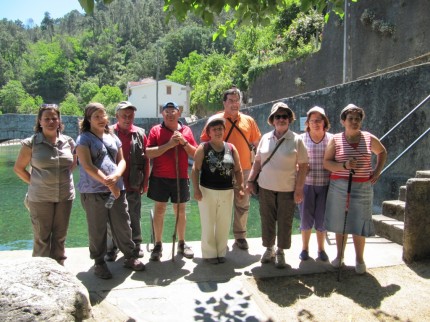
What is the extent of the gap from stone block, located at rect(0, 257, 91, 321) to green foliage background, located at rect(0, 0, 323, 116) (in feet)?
64.4

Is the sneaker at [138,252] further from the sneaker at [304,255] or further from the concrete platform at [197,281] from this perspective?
the sneaker at [304,255]

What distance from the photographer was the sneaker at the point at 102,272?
11.9ft

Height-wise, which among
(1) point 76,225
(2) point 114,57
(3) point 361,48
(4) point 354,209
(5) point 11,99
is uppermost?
(2) point 114,57

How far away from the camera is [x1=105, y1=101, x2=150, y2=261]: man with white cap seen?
159 inches

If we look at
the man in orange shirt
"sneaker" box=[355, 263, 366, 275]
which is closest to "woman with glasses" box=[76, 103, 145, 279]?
Answer: the man in orange shirt

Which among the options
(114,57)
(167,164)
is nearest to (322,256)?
(167,164)

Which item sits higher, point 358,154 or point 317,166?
point 358,154

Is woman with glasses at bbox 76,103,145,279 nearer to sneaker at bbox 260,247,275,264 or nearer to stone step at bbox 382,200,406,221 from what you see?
sneaker at bbox 260,247,275,264

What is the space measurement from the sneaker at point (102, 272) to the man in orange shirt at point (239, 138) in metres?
1.47

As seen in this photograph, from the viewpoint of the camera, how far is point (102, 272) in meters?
3.64

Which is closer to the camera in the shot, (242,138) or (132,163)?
(132,163)

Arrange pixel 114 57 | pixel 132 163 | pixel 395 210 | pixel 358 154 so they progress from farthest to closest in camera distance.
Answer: pixel 114 57 < pixel 395 210 < pixel 132 163 < pixel 358 154

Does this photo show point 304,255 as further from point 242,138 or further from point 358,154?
point 242,138

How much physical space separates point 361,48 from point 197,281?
13.2 meters
